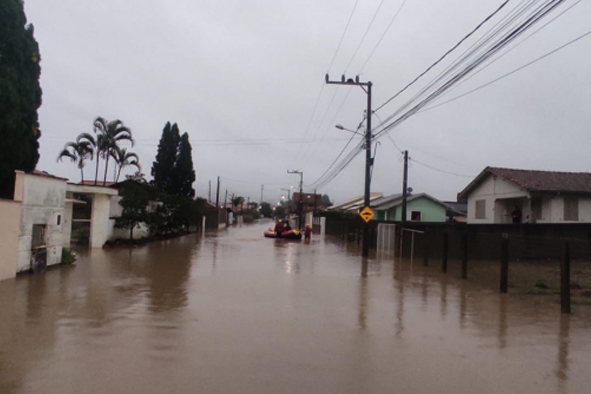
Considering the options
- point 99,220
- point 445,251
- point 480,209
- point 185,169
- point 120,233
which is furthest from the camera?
point 185,169

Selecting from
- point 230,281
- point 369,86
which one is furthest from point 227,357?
point 369,86

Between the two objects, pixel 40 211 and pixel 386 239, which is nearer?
pixel 40 211

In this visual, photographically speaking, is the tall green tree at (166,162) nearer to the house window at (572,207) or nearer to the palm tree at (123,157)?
the palm tree at (123,157)

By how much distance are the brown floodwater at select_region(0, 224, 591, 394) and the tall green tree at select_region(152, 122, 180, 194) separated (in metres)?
31.1

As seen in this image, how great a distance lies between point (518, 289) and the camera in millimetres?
10977

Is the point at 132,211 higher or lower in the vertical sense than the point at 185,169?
lower

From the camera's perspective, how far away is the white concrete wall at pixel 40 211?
38.3 ft

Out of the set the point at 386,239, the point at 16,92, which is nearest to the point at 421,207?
the point at 386,239

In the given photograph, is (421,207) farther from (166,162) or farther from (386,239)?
(166,162)

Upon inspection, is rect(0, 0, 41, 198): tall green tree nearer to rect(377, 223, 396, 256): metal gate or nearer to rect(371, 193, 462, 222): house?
rect(377, 223, 396, 256): metal gate

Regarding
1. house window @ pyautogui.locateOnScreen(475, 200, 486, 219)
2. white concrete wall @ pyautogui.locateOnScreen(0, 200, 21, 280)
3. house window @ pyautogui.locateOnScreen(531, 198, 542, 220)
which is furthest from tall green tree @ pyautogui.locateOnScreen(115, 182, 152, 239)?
house window @ pyautogui.locateOnScreen(531, 198, 542, 220)

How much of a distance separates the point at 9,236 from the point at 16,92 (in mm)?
6597

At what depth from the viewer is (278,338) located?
254 inches

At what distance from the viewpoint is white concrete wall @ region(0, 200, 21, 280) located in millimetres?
10852
